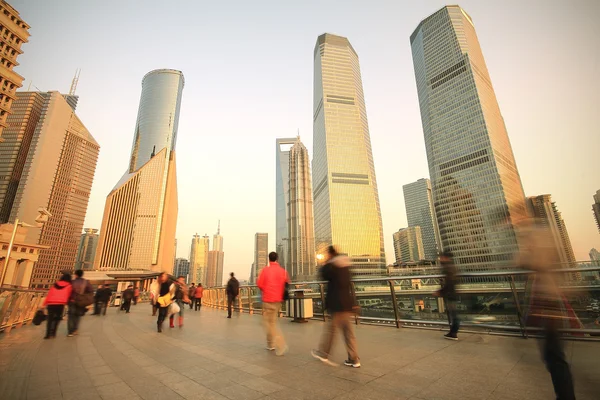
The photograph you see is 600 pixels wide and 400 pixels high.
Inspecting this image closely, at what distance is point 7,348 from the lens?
5.95 metres

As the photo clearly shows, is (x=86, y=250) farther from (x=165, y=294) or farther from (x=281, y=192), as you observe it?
(x=165, y=294)

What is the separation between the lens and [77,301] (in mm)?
7941

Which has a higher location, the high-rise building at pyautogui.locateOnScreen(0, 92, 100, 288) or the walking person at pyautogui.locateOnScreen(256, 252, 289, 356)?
the high-rise building at pyautogui.locateOnScreen(0, 92, 100, 288)

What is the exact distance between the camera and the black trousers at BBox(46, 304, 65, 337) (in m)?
7.39

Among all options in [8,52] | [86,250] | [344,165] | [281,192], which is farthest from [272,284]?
[86,250]

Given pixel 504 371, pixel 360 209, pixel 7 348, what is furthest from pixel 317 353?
pixel 360 209

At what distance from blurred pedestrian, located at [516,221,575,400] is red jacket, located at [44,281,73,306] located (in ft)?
35.8

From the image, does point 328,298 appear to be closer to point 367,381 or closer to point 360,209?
point 367,381

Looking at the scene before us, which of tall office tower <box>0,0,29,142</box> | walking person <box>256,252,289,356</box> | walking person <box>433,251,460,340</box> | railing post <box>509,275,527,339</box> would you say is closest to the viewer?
walking person <box>256,252,289,356</box>

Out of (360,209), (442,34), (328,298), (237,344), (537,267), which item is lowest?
(237,344)

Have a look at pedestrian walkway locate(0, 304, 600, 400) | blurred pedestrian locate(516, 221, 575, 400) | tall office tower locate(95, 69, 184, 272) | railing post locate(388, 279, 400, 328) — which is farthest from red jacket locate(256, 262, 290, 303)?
tall office tower locate(95, 69, 184, 272)

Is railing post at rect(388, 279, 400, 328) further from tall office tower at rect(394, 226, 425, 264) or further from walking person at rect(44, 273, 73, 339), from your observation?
tall office tower at rect(394, 226, 425, 264)

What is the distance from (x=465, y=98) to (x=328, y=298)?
130 m

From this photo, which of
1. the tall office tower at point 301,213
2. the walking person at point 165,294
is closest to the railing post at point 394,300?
the walking person at point 165,294
